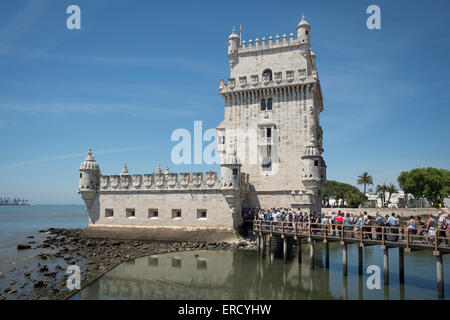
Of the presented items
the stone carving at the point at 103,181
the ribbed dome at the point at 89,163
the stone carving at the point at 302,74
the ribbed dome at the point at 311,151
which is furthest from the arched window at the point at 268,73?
the ribbed dome at the point at 89,163

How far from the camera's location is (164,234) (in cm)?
3372

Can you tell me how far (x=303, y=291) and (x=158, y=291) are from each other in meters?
8.03

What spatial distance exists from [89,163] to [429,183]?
63866 mm

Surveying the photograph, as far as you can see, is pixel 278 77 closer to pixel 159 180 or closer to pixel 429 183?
pixel 159 180

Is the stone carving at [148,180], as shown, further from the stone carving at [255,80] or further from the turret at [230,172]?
the stone carving at [255,80]

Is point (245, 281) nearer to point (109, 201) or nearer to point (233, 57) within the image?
point (109, 201)

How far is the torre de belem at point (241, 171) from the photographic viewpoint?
32347mm

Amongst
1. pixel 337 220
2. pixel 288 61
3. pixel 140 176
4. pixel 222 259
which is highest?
pixel 288 61

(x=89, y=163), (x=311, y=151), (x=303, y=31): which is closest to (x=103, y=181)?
(x=89, y=163)

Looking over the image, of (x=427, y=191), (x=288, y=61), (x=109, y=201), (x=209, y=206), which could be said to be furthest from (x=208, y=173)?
(x=427, y=191)

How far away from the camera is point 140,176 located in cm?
3597

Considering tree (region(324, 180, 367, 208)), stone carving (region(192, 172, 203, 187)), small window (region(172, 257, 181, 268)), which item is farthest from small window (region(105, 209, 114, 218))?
tree (region(324, 180, 367, 208))

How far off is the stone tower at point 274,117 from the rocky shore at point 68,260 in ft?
23.6
